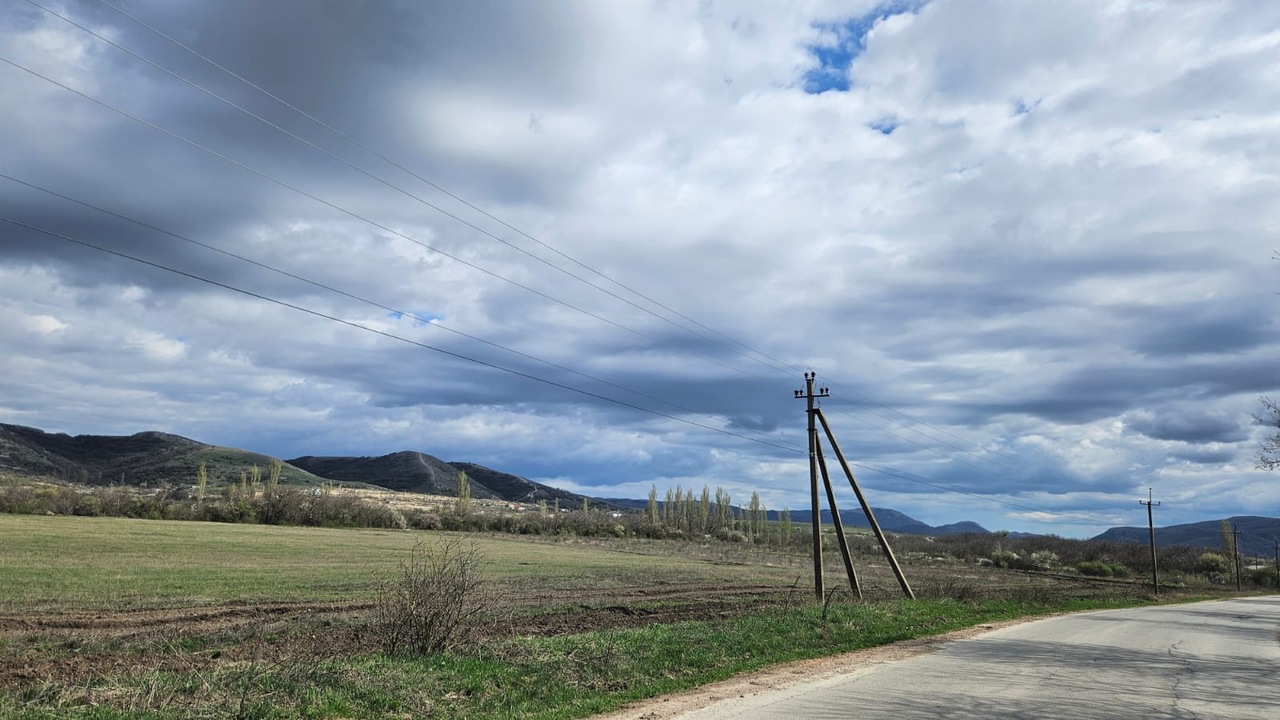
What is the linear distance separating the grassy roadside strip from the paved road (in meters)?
2.13

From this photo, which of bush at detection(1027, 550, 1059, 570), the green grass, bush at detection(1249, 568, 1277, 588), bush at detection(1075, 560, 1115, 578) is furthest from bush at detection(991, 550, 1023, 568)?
the green grass

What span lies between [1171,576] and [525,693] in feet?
341

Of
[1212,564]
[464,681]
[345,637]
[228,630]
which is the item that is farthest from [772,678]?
[1212,564]

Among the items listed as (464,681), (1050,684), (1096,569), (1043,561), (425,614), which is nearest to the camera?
(464,681)

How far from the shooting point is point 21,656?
14.0m

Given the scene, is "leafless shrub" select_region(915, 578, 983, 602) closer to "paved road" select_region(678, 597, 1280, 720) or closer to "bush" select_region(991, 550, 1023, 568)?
"paved road" select_region(678, 597, 1280, 720)

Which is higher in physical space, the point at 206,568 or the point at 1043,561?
the point at 1043,561

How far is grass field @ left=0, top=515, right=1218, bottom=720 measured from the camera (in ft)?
33.8

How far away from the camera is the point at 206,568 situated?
36.4 m

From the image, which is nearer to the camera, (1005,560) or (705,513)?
(1005,560)

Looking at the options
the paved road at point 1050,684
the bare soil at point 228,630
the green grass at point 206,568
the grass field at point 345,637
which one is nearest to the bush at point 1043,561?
the green grass at point 206,568

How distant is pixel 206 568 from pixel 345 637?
78.8ft

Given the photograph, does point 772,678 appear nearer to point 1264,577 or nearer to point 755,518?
point 1264,577

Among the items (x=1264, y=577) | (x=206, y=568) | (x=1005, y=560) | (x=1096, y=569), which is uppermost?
(x=1264, y=577)
